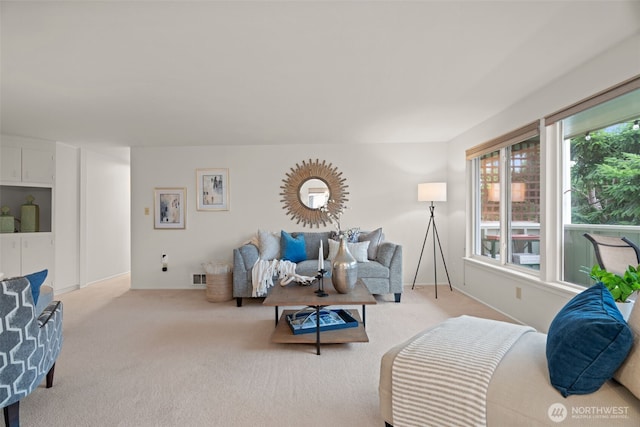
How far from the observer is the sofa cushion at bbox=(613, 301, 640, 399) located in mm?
1175

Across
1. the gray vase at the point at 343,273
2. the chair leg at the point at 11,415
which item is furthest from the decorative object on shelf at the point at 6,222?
the gray vase at the point at 343,273

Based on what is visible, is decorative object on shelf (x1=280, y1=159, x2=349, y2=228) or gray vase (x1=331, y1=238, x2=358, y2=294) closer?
gray vase (x1=331, y1=238, x2=358, y2=294)

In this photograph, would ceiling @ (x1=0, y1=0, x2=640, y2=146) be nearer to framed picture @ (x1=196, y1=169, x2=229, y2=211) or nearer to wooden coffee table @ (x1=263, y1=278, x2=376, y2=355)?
framed picture @ (x1=196, y1=169, x2=229, y2=211)

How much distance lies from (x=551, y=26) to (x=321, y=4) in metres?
1.40

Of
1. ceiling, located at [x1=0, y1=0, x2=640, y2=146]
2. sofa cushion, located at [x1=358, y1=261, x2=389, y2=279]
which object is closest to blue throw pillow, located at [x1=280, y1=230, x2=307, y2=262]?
sofa cushion, located at [x1=358, y1=261, x2=389, y2=279]

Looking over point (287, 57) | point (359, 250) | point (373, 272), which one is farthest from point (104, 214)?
point (287, 57)

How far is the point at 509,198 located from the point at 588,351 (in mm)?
2867

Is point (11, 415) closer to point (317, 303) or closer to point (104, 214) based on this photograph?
point (317, 303)

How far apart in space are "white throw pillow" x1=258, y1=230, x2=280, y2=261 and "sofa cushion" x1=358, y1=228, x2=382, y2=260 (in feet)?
3.92

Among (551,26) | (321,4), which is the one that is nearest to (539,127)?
(551,26)

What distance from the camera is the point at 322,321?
116 inches

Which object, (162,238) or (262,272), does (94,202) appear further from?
(262,272)

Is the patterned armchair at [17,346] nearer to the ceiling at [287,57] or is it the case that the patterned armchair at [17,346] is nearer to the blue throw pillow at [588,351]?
the ceiling at [287,57]

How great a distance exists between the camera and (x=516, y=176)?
3607 mm
